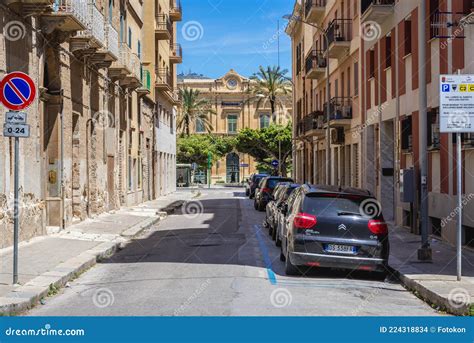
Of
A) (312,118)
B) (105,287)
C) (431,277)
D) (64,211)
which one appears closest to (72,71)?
(64,211)

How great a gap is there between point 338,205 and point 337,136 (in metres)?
22.3

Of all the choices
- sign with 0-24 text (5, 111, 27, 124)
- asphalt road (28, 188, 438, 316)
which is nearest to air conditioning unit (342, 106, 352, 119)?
asphalt road (28, 188, 438, 316)

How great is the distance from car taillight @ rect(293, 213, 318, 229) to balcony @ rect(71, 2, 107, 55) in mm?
10998

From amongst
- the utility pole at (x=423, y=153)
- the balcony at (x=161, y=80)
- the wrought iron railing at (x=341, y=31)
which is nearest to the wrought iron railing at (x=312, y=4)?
the wrought iron railing at (x=341, y=31)

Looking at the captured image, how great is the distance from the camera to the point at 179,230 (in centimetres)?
2244

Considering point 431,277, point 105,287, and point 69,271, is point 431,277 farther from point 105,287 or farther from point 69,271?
point 69,271

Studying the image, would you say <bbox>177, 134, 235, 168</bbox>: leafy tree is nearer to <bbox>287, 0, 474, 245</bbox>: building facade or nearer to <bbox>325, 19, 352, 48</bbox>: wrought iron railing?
<bbox>287, 0, 474, 245</bbox>: building facade

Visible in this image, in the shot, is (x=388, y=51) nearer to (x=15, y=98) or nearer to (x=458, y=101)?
(x=458, y=101)

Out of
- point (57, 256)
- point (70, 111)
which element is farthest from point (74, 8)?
point (57, 256)

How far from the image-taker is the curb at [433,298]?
9.10 m

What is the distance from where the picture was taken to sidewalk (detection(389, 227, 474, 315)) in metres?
9.44

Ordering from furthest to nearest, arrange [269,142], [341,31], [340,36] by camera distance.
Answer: [269,142] < [341,31] < [340,36]

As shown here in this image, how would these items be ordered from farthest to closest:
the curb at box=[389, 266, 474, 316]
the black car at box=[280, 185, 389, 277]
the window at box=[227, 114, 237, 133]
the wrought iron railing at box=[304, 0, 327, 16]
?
the window at box=[227, 114, 237, 133]
the wrought iron railing at box=[304, 0, 327, 16]
the black car at box=[280, 185, 389, 277]
the curb at box=[389, 266, 474, 316]

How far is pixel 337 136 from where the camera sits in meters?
33.9
